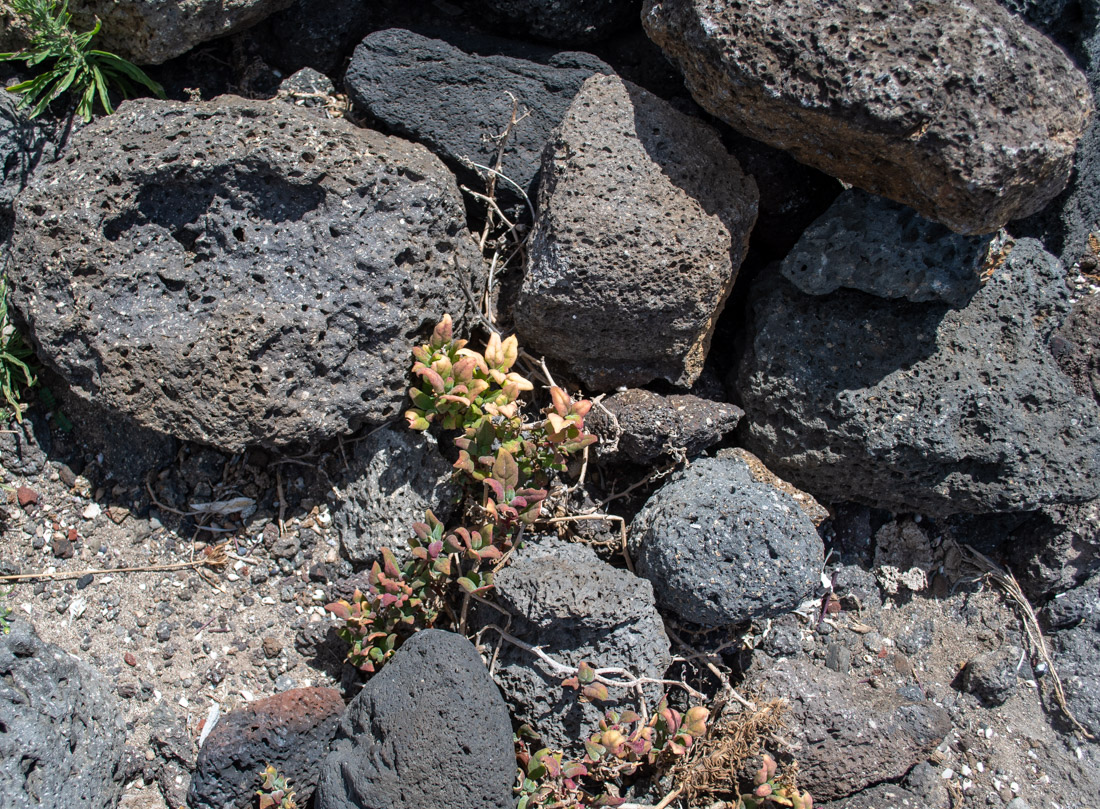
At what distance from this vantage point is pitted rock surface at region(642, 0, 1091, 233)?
2426 mm

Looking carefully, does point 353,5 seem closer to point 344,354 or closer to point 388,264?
point 388,264

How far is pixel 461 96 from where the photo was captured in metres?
3.19

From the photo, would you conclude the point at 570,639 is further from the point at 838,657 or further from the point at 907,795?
the point at 907,795

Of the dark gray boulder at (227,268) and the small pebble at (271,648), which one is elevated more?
the dark gray boulder at (227,268)

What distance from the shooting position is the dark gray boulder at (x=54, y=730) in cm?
239

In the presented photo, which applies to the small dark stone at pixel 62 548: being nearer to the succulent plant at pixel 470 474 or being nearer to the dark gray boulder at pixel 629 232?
the succulent plant at pixel 470 474

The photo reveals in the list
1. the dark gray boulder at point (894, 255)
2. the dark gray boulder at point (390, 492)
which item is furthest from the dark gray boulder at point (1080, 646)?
the dark gray boulder at point (390, 492)

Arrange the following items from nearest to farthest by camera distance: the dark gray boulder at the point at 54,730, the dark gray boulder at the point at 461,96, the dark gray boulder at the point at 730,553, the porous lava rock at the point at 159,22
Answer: the dark gray boulder at the point at 54,730
the dark gray boulder at the point at 730,553
the porous lava rock at the point at 159,22
the dark gray boulder at the point at 461,96

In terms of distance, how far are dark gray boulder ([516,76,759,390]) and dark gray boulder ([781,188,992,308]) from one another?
0.33 meters

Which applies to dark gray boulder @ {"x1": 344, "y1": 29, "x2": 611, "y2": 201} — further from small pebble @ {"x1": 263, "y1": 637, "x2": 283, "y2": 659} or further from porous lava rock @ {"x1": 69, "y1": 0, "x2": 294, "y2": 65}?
small pebble @ {"x1": 263, "y1": 637, "x2": 283, "y2": 659}

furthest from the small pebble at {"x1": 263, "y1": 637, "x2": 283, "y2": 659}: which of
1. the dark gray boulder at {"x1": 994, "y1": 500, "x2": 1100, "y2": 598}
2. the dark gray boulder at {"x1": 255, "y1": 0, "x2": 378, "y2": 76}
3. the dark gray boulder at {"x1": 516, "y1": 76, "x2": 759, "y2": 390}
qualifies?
the dark gray boulder at {"x1": 994, "y1": 500, "x2": 1100, "y2": 598}

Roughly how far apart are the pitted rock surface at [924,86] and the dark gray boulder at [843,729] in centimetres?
182

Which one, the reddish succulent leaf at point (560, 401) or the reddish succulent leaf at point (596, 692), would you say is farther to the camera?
the reddish succulent leaf at point (560, 401)

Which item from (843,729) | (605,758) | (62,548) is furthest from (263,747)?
(843,729)
